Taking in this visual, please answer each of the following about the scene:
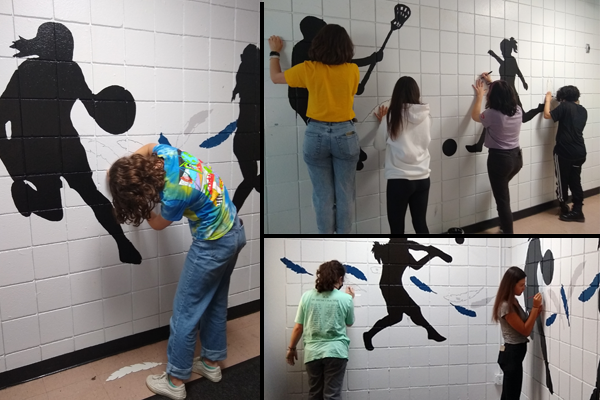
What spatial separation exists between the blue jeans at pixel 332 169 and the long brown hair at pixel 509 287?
769mm

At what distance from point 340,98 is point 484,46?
82 centimetres

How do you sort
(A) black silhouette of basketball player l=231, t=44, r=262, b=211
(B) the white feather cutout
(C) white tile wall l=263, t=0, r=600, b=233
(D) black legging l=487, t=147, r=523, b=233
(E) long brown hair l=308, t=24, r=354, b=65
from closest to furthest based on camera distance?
(E) long brown hair l=308, t=24, r=354, b=65
(C) white tile wall l=263, t=0, r=600, b=233
(B) the white feather cutout
(D) black legging l=487, t=147, r=523, b=233
(A) black silhouette of basketball player l=231, t=44, r=262, b=211

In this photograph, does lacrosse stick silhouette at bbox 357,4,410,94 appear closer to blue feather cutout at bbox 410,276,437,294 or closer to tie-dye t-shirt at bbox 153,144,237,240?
tie-dye t-shirt at bbox 153,144,237,240

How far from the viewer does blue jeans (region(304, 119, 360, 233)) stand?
1.49m

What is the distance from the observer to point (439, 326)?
5.61ft

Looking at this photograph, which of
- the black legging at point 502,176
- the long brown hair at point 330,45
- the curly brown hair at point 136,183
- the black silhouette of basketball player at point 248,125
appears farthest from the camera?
the black silhouette of basketball player at point 248,125

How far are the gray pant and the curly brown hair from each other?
985 mm

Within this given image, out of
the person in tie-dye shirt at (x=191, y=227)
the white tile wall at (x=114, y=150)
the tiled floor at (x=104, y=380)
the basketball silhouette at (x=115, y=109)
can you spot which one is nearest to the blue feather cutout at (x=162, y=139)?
the white tile wall at (x=114, y=150)

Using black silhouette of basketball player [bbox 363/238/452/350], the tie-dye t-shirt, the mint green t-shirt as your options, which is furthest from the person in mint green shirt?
the tie-dye t-shirt

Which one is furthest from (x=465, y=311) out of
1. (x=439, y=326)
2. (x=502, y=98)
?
(x=502, y=98)

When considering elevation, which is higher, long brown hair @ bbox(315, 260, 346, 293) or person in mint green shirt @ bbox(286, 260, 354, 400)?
long brown hair @ bbox(315, 260, 346, 293)

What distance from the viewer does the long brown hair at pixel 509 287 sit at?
1599 millimetres

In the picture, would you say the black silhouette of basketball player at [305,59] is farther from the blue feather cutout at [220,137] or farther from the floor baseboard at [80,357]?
the floor baseboard at [80,357]

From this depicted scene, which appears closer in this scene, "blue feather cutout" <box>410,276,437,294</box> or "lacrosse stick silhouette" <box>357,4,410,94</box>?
"lacrosse stick silhouette" <box>357,4,410,94</box>
